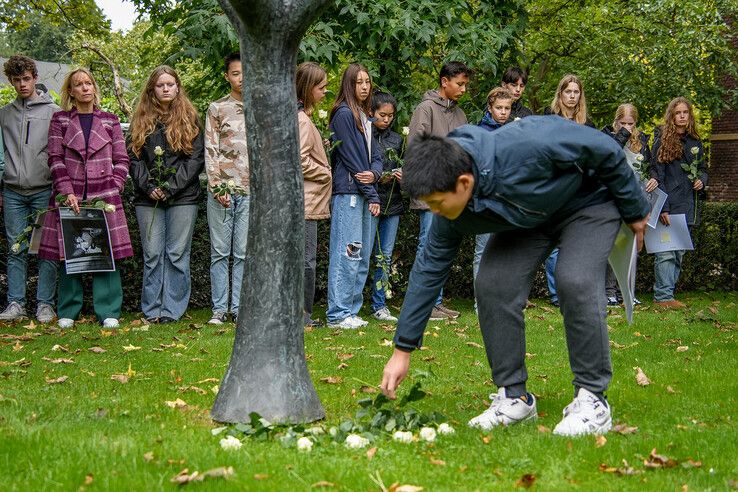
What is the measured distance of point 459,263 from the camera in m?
11.8

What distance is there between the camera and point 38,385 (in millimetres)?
5875

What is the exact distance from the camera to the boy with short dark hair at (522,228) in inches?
169

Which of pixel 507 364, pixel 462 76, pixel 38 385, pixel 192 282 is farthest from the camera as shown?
pixel 192 282

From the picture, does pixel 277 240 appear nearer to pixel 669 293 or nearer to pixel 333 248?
pixel 333 248

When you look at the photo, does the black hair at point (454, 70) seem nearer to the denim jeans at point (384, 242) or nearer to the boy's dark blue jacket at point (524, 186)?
the denim jeans at point (384, 242)

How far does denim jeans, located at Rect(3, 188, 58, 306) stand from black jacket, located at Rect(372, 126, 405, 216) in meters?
3.50

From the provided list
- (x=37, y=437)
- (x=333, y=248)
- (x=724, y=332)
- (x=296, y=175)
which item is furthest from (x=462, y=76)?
(x=37, y=437)

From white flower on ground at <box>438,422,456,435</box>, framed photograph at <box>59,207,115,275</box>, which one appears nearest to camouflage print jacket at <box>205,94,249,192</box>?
framed photograph at <box>59,207,115,275</box>

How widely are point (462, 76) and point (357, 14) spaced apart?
284 cm

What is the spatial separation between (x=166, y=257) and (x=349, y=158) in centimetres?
219

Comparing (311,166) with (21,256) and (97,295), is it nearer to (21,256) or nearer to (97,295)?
(97,295)

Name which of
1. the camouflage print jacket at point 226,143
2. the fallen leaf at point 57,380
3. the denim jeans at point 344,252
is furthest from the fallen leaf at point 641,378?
the camouflage print jacket at point 226,143

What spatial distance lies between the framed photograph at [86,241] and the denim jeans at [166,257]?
380mm

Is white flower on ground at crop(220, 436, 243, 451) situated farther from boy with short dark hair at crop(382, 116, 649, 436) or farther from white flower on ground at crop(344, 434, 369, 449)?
boy with short dark hair at crop(382, 116, 649, 436)
